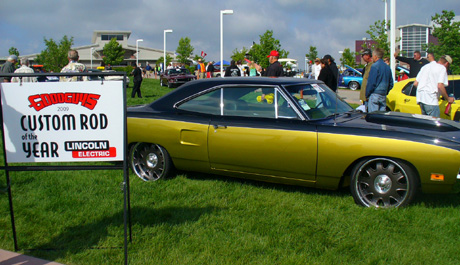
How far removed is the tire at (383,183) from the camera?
4.47 metres

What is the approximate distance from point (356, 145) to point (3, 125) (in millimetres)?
3298

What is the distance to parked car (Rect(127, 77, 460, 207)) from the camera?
4465mm

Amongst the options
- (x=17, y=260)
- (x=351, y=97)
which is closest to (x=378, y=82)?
(x=17, y=260)

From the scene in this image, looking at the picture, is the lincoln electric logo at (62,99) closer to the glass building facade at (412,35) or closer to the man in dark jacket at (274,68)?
the man in dark jacket at (274,68)

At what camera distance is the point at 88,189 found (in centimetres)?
552

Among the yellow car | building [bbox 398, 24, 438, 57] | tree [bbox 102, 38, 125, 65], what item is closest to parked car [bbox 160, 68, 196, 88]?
the yellow car

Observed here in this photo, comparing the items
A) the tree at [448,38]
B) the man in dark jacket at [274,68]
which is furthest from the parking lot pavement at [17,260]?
the tree at [448,38]

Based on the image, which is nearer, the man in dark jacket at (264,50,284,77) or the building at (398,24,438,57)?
the man in dark jacket at (264,50,284,77)

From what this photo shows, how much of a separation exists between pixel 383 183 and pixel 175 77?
26.1 metres

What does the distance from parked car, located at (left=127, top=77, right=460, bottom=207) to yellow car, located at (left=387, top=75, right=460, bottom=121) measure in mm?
3394

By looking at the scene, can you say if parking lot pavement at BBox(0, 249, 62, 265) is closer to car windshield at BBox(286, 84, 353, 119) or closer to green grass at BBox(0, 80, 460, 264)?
green grass at BBox(0, 80, 460, 264)

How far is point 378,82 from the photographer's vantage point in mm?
8109

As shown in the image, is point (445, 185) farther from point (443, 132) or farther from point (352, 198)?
point (352, 198)

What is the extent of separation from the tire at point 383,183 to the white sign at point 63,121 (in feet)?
8.34
